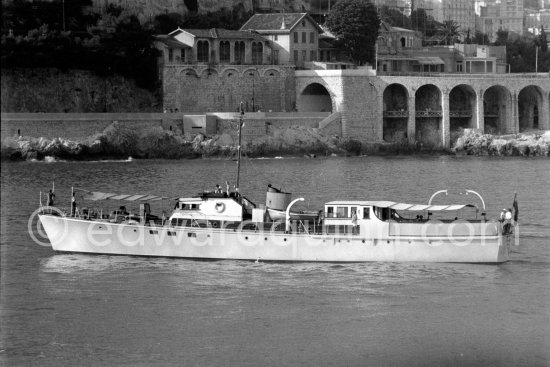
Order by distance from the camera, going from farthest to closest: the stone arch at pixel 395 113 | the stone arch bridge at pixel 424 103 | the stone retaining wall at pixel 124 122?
the stone arch at pixel 395 113 → the stone arch bridge at pixel 424 103 → the stone retaining wall at pixel 124 122

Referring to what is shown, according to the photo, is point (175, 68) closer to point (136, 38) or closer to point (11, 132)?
point (136, 38)

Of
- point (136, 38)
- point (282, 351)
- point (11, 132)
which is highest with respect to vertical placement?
point (136, 38)

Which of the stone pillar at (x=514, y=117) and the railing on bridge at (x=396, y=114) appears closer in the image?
the railing on bridge at (x=396, y=114)

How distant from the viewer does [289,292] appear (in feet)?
117

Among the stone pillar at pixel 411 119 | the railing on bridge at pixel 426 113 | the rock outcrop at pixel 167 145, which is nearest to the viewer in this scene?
the rock outcrop at pixel 167 145

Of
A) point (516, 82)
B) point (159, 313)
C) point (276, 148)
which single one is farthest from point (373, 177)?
point (159, 313)

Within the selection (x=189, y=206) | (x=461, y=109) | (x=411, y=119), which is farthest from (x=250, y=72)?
(x=189, y=206)

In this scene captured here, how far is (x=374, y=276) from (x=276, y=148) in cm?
4215

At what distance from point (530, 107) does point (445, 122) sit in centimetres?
874

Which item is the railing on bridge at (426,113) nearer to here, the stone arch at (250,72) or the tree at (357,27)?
the tree at (357,27)

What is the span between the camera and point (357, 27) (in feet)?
293

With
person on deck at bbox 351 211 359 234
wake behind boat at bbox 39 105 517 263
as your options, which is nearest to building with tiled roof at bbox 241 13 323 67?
wake behind boat at bbox 39 105 517 263

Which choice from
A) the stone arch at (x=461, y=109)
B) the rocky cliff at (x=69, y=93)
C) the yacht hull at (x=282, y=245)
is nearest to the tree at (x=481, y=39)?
the stone arch at (x=461, y=109)

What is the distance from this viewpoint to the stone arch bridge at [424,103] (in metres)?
84.3
